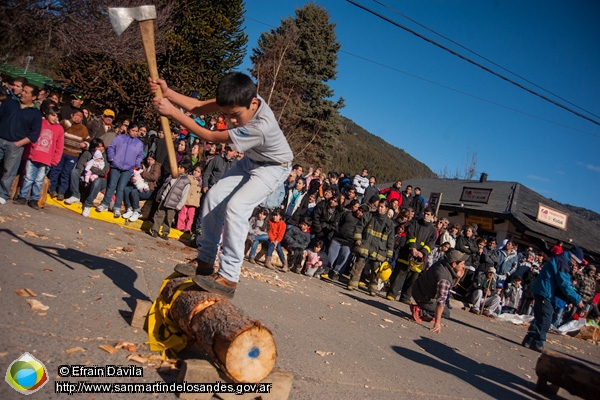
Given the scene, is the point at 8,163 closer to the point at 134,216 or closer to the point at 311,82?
the point at 134,216

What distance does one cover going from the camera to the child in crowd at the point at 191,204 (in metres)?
9.83

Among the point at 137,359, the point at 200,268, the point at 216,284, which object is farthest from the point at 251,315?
the point at 137,359

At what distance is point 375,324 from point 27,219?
6.00 meters

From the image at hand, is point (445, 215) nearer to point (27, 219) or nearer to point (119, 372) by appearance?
point (27, 219)

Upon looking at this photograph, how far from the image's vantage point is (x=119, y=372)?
297 centimetres

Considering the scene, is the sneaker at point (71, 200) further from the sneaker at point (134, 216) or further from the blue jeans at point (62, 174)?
the sneaker at point (134, 216)

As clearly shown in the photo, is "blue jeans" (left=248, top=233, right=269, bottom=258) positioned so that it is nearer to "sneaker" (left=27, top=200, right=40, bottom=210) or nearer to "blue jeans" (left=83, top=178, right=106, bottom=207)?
"blue jeans" (left=83, top=178, right=106, bottom=207)

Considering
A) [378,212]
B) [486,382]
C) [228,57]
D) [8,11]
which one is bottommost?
[486,382]

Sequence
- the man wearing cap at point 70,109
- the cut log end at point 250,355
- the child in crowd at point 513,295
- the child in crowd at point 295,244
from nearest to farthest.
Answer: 1. the cut log end at point 250,355
2. the man wearing cap at point 70,109
3. the child in crowd at point 295,244
4. the child in crowd at point 513,295

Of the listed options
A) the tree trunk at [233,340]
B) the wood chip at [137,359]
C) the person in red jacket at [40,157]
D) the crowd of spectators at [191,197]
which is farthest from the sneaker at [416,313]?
the person in red jacket at [40,157]

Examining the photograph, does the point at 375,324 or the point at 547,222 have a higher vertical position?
the point at 547,222

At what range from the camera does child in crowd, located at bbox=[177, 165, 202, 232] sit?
9828 millimetres

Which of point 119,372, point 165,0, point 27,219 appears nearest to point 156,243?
point 27,219

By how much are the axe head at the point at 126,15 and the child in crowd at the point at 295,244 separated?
7.09 meters
